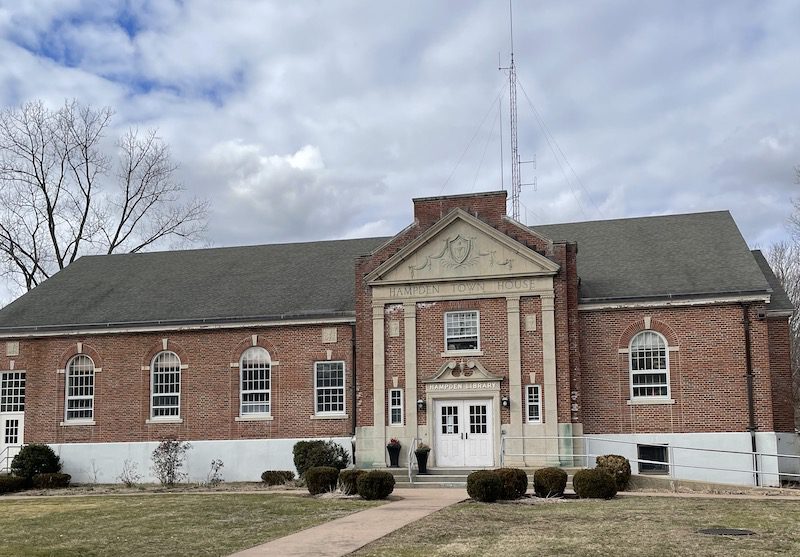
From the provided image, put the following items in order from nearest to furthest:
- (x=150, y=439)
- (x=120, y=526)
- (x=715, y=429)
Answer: (x=120, y=526) < (x=715, y=429) < (x=150, y=439)

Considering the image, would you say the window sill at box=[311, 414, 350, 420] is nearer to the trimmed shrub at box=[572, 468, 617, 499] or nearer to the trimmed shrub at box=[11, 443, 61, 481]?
the trimmed shrub at box=[11, 443, 61, 481]

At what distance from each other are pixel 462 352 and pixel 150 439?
470 inches

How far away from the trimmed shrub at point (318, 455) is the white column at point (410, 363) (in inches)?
101

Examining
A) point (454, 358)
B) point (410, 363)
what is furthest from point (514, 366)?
point (410, 363)

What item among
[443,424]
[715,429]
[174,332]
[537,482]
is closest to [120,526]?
[537,482]

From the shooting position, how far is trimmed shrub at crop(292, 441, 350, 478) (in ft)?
98.6

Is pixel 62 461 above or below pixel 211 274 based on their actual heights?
below

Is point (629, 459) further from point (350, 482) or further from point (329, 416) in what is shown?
point (329, 416)

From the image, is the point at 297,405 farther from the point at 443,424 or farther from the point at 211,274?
the point at 211,274

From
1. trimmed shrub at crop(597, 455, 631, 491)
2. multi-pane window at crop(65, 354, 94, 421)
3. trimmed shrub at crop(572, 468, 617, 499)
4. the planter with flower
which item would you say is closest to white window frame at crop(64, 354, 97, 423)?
multi-pane window at crop(65, 354, 94, 421)

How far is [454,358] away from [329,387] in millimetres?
4911

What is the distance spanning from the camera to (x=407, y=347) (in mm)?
30344

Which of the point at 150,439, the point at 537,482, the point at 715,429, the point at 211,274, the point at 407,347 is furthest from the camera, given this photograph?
the point at 211,274

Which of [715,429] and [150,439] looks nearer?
[715,429]
